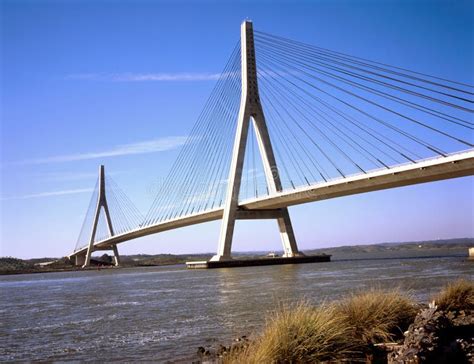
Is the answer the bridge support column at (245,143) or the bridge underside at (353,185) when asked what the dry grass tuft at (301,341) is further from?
the bridge support column at (245,143)

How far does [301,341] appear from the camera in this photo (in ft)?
20.5

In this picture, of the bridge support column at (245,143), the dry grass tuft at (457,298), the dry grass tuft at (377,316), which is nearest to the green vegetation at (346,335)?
the dry grass tuft at (377,316)

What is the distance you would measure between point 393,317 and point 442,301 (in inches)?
95.4

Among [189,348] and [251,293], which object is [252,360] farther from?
[251,293]

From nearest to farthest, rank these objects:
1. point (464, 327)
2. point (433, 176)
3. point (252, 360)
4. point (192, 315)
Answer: point (252, 360)
point (464, 327)
point (192, 315)
point (433, 176)

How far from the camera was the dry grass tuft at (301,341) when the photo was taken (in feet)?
19.5

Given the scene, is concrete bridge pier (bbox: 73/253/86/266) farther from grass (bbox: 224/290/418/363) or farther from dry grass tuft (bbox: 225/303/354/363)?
dry grass tuft (bbox: 225/303/354/363)

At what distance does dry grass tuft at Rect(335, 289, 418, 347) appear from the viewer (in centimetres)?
745

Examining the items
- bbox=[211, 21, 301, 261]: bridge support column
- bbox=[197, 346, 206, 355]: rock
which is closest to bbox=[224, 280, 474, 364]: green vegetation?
bbox=[197, 346, 206, 355]: rock

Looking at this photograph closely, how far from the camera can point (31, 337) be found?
1223 cm

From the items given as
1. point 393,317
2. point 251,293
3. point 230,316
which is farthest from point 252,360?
point 251,293

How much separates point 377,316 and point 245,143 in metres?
35.8

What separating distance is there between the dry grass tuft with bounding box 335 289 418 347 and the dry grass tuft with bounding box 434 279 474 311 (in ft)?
4.71

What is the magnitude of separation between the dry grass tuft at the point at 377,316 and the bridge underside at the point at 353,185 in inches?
932
